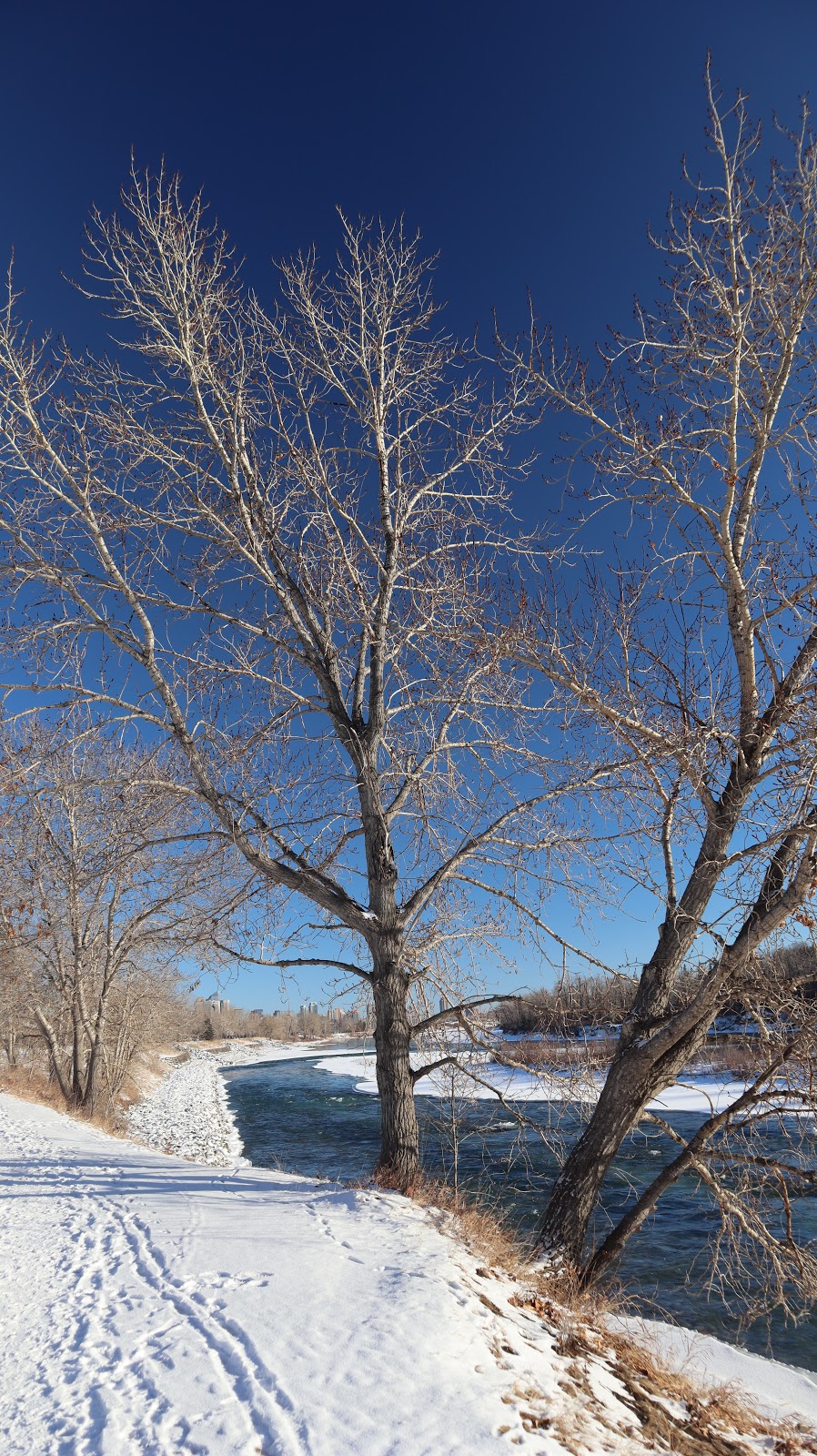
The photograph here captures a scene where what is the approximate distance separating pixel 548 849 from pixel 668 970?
5.01ft

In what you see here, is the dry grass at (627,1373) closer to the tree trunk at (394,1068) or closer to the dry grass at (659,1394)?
the dry grass at (659,1394)

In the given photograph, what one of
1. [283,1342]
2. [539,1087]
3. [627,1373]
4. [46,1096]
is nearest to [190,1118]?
[46,1096]

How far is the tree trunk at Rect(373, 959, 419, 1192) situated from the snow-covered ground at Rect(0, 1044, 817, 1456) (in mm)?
608

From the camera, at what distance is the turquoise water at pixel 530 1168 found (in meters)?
9.48

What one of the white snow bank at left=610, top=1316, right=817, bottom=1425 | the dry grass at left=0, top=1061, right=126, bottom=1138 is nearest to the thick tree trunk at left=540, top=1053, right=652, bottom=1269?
the white snow bank at left=610, top=1316, right=817, bottom=1425

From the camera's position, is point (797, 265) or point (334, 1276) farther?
point (797, 265)

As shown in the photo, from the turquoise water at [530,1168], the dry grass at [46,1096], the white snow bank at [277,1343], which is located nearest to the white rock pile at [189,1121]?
the turquoise water at [530,1168]

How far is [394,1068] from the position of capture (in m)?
7.37

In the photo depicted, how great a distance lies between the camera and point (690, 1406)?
5125 mm

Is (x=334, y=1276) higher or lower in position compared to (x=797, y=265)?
lower

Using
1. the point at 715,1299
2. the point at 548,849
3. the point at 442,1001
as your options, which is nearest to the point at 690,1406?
the point at 442,1001

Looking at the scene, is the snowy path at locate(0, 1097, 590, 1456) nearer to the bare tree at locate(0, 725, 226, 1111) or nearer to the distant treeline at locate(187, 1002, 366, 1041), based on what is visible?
the bare tree at locate(0, 725, 226, 1111)

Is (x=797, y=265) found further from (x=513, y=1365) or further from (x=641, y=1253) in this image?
(x=641, y=1253)

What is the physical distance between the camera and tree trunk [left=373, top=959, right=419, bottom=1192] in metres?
7.30
